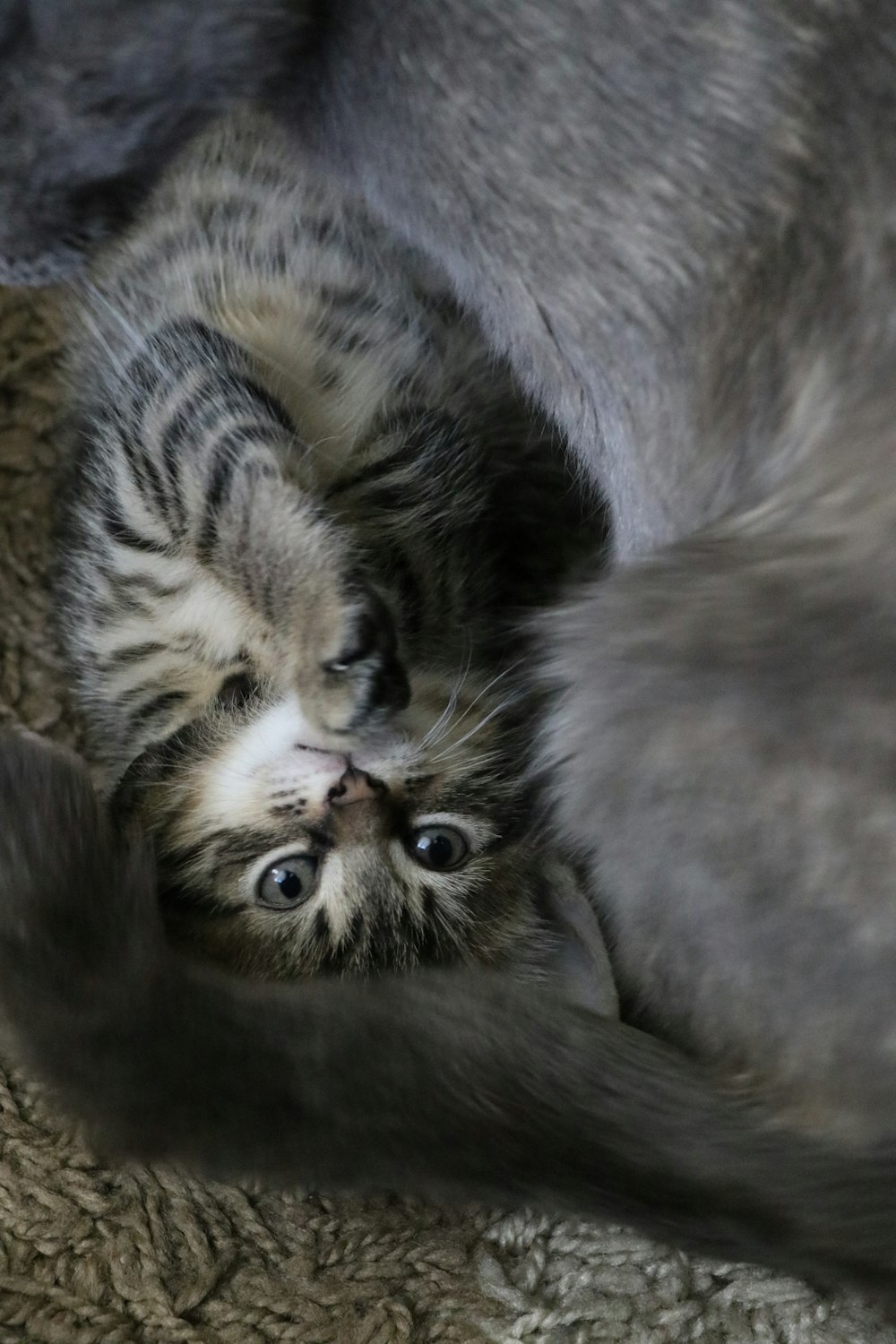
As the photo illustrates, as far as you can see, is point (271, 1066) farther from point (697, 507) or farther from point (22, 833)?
point (697, 507)

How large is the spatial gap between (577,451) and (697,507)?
231mm

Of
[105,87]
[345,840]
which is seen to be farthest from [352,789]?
[105,87]

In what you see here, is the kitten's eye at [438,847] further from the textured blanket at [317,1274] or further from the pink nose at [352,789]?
the textured blanket at [317,1274]

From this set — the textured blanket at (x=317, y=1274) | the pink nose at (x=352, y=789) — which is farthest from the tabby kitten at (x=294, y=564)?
the textured blanket at (x=317, y=1274)

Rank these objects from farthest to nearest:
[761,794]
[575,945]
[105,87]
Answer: [575,945], [105,87], [761,794]

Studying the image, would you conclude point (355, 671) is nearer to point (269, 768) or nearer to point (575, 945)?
point (269, 768)

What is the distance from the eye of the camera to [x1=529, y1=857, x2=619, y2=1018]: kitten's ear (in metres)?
1.20

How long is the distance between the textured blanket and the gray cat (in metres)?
0.38

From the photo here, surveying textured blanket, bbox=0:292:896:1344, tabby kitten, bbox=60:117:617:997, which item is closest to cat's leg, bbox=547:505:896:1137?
tabby kitten, bbox=60:117:617:997

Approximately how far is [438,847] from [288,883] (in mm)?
168

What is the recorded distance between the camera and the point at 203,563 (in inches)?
58.4

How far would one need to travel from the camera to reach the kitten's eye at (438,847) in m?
1.51

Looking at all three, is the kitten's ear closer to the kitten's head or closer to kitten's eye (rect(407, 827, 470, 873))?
kitten's eye (rect(407, 827, 470, 873))

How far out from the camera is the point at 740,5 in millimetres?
1012
